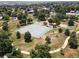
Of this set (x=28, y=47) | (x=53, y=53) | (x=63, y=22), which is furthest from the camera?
(x=63, y=22)

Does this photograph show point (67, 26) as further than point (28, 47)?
Yes

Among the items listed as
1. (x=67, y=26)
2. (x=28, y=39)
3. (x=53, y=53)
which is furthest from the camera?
(x=67, y=26)

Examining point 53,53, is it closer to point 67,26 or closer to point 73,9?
point 67,26

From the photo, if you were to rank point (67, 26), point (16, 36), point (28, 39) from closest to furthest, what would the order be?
1. point (28, 39)
2. point (16, 36)
3. point (67, 26)

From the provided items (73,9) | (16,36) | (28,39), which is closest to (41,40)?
(28,39)

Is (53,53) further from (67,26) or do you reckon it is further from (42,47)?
(67,26)

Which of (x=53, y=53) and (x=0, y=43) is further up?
(x=0, y=43)

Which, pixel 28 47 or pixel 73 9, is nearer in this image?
pixel 28 47

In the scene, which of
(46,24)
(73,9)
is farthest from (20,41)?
(73,9)

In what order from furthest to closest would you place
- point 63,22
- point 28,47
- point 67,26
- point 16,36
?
point 63,22 → point 67,26 → point 16,36 → point 28,47
